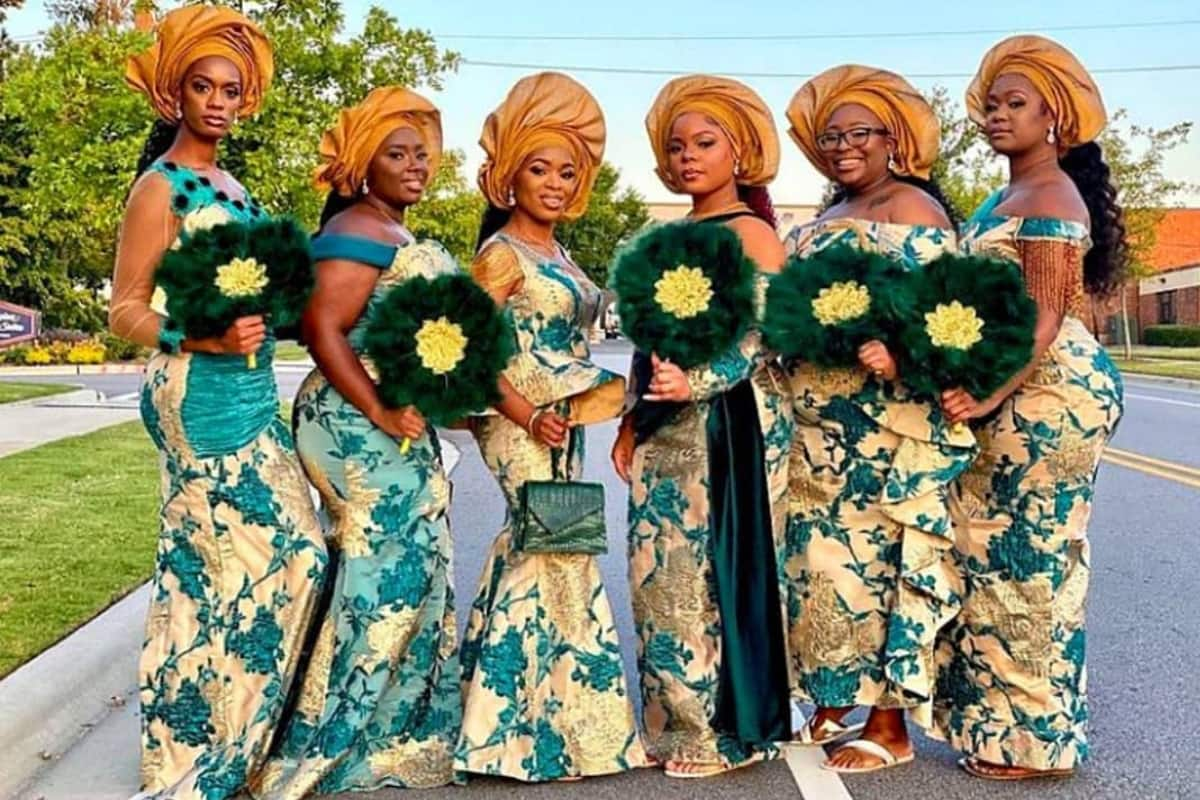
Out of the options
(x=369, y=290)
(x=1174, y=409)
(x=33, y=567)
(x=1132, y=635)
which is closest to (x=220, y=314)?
(x=369, y=290)

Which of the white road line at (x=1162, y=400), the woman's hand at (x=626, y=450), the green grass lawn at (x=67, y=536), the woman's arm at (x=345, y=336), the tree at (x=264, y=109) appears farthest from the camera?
the white road line at (x=1162, y=400)

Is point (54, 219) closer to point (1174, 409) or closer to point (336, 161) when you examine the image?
point (1174, 409)

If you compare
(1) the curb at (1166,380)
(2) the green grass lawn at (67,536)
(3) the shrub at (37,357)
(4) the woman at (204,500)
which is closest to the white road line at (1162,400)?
(1) the curb at (1166,380)

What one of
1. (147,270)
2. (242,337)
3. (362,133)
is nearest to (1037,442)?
(362,133)

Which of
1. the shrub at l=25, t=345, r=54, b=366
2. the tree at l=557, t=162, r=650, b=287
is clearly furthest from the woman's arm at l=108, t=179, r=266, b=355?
the tree at l=557, t=162, r=650, b=287

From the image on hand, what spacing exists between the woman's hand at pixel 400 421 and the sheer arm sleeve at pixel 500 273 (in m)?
0.45

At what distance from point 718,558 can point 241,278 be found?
1.67m

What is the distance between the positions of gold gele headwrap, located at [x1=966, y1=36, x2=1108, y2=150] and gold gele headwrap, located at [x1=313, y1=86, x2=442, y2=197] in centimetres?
184

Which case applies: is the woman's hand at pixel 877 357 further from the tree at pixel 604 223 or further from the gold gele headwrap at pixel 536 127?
the tree at pixel 604 223

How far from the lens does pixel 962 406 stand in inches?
151

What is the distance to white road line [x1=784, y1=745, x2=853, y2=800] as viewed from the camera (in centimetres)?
397

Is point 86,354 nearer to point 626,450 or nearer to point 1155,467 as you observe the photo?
point 1155,467

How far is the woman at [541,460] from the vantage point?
3902 millimetres

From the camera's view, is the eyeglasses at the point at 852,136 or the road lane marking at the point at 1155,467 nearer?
the eyeglasses at the point at 852,136
